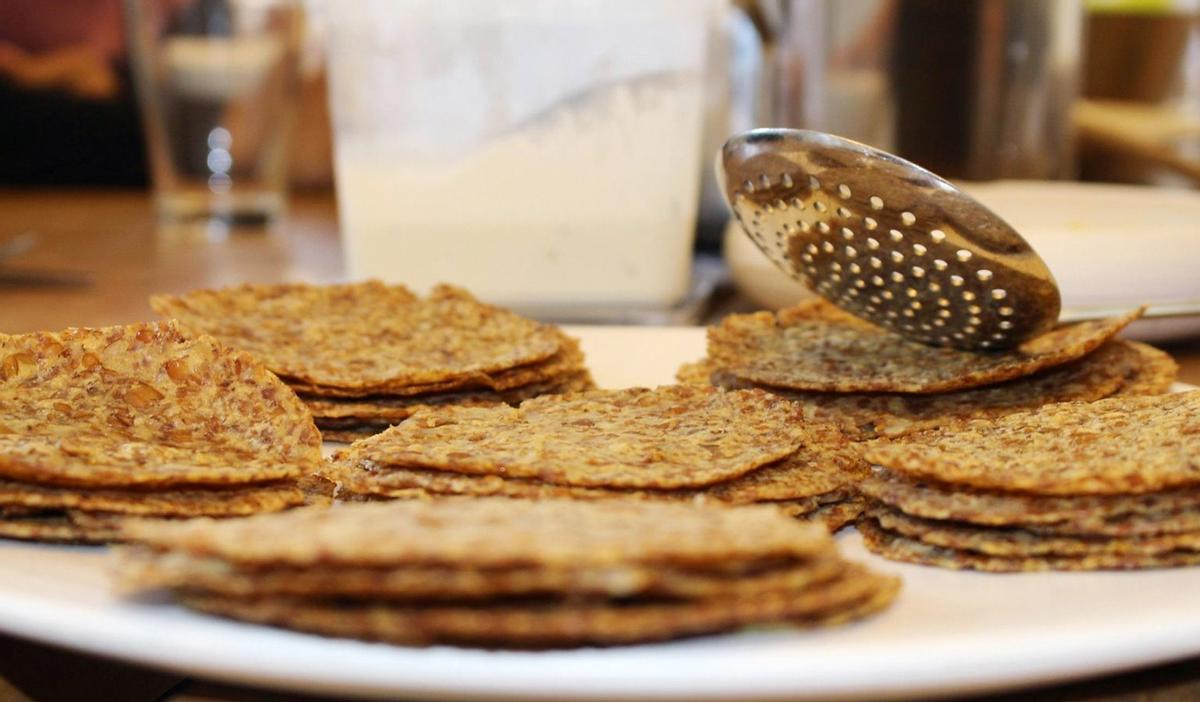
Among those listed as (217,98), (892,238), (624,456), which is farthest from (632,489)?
(217,98)

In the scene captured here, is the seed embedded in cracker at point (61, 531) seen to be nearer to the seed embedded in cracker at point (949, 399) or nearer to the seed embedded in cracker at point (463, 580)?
the seed embedded in cracker at point (463, 580)

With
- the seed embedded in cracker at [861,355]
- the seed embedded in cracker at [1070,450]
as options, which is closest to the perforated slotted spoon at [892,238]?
the seed embedded in cracker at [861,355]

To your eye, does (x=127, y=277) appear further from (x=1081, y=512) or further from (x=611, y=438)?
(x=1081, y=512)

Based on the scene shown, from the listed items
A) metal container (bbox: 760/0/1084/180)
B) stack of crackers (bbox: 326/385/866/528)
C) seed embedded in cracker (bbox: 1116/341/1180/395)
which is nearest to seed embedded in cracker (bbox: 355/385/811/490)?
stack of crackers (bbox: 326/385/866/528)

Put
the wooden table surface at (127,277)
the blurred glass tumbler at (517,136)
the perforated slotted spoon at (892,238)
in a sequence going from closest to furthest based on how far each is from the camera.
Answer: the wooden table surface at (127,277)
the perforated slotted spoon at (892,238)
the blurred glass tumbler at (517,136)

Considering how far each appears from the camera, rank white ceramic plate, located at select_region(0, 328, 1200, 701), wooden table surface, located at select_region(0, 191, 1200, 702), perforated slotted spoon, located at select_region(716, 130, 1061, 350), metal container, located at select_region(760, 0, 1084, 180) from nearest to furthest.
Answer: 1. white ceramic plate, located at select_region(0, 328, 1200, 701)
2. wooden table surface, located at select_region(0, 191, 1200, 702)
3. perforated slotted spoon, located at select_region(716, 130, 1061, 350)
4. metal container, located at select_region(760, 0, 1084, 180)

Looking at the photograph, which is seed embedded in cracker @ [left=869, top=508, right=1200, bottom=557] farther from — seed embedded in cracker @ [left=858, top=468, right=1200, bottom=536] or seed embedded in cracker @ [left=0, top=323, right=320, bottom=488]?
seed embedded in cracker @ [left=0, top=323, right=320, bottom=488]

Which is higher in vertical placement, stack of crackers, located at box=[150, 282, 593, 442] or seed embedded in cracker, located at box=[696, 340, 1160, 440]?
stack of crackers, located at box=[150, 282, 593, 442]
